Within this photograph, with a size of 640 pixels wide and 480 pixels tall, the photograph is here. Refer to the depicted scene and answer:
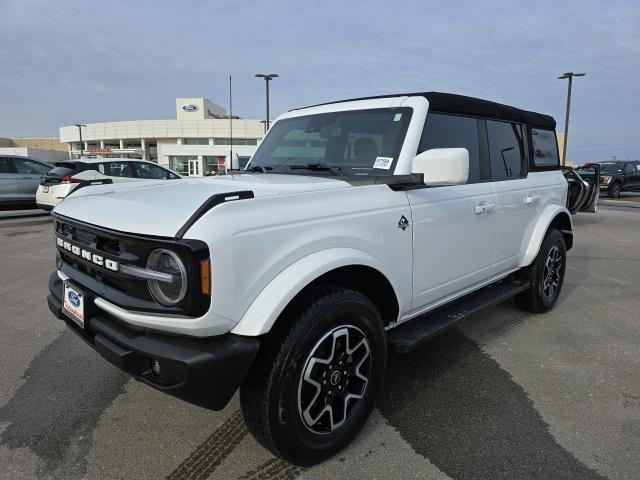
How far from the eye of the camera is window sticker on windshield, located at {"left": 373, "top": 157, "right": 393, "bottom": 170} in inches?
110

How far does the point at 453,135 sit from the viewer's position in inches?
129

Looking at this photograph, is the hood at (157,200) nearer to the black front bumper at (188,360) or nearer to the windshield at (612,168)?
the black front bumper at (188,360)

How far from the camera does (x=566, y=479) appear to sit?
2170mm

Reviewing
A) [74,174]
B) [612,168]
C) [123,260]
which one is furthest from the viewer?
[612,168]

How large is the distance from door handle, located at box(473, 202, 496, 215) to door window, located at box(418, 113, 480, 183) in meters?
0.19

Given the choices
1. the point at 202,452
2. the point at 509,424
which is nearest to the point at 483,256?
the point at 509,424

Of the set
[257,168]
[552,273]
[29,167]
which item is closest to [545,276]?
[552,273]

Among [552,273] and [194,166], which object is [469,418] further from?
[194,166]

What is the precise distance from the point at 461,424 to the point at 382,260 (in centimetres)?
106

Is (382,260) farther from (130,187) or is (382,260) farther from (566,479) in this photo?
(130,187)

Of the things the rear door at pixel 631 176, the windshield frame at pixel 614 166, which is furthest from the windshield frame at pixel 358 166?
the rear door at pixel 631 176

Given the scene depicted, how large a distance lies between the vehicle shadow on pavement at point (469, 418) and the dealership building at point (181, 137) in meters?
66.1

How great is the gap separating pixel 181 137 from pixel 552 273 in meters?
77.7

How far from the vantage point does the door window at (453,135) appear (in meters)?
3.02
